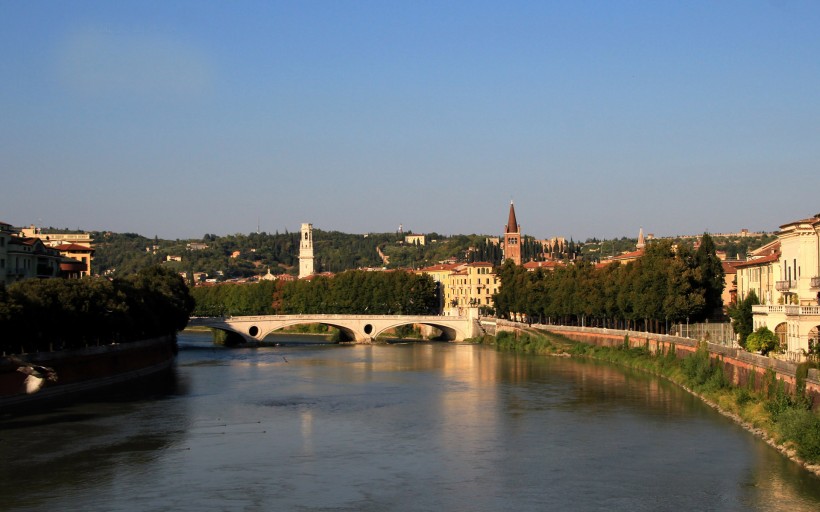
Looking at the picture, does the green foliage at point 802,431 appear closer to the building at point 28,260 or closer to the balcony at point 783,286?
the balcony at point 783,286

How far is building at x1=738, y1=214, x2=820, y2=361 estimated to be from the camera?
36.1m

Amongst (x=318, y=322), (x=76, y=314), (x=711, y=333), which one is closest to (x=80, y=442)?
(x=76, y=314)

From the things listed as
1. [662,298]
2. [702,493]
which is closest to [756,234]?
[662,298]

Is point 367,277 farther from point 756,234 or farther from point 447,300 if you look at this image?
point 756,234

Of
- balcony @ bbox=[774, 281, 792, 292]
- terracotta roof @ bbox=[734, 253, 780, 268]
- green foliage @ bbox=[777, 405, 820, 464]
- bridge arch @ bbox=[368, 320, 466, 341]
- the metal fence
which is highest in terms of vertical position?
terracotta roof @ bbox=[734, 253, 780, 268]

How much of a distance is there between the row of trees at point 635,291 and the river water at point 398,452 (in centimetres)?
773

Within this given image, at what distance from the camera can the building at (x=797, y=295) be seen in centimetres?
3606

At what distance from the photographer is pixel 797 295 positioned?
137ft

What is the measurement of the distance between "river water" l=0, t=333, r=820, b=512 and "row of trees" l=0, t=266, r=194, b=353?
3.96 meters

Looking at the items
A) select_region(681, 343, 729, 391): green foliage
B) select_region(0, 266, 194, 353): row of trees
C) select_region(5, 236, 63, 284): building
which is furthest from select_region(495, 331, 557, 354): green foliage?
select_region(5, 236, 63, 284): building

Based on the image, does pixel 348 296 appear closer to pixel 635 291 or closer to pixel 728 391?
pixel 635 291

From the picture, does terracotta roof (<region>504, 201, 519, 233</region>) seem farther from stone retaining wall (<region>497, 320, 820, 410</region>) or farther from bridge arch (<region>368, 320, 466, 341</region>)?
stone retaining wall (<region>497, 320, 820, 410</region>)

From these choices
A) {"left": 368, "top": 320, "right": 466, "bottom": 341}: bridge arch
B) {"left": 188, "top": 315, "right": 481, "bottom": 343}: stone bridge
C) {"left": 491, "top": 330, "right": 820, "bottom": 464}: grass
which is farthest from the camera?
{"left": 368, "top": 320, "right": 466, "bottom": 341}: bridge arch

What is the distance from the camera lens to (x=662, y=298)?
59.9m
